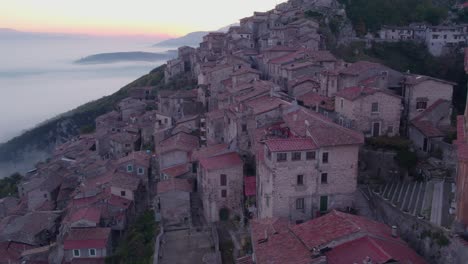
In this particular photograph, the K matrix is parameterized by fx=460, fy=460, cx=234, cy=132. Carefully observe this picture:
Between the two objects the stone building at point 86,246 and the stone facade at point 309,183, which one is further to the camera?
the stone building at point 86,246

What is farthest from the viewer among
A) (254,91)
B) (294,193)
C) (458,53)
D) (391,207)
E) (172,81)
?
(172,81)

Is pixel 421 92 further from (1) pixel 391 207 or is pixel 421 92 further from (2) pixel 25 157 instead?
(2) pixel 25 157

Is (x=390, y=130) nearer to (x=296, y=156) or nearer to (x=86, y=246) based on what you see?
(x=296, y=156)

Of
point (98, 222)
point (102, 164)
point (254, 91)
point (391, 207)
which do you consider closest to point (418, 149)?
point (391, 207)

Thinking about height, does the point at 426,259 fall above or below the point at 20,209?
above

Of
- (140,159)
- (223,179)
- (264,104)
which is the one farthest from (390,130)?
(140,159)

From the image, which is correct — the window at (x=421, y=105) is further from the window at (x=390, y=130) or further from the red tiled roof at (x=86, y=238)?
the red tiled roof at (x=86, y=238)

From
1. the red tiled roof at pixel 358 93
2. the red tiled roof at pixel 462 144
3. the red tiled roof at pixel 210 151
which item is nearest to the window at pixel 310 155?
the red tiled roof at pixel 462 144
